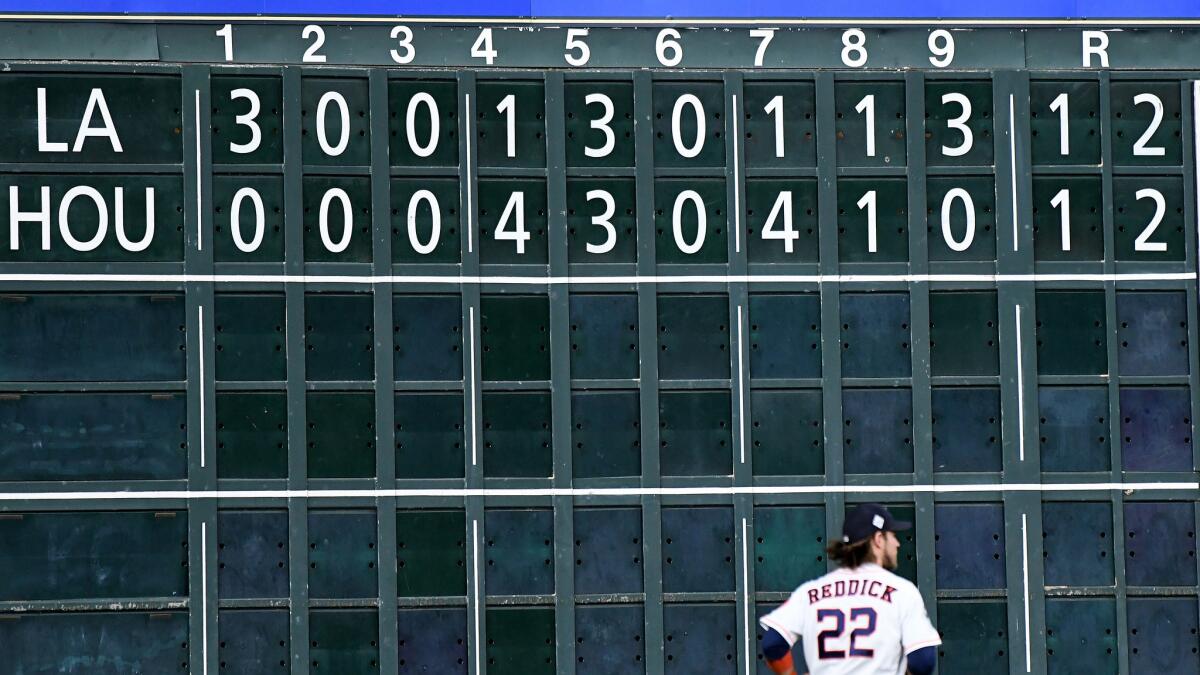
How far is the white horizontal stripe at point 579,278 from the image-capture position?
40.3 feet

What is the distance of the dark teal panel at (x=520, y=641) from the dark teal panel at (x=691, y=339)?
1.65 metres

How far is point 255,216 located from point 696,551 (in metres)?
3.35

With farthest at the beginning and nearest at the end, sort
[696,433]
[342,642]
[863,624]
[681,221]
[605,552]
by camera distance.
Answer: [681,221] → [696,433] → [605,552] → [342,642] → [863,624]

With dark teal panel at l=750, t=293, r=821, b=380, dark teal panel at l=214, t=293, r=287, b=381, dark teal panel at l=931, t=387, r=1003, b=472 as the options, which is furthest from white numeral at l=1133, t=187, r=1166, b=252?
dark teal panel at l=214, t=293, r=287, b=381

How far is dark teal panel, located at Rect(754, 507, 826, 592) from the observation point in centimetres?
1234

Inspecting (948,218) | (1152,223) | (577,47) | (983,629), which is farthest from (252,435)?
(1152,223)

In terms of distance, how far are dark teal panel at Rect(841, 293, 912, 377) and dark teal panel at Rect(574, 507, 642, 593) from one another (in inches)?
65.5

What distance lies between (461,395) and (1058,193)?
390 centimetres

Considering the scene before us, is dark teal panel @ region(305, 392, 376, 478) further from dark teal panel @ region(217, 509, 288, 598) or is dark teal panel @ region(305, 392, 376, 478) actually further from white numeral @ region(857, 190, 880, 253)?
white numeral @ region(857, 190, 880, 253)

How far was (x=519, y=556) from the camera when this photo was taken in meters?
12.3

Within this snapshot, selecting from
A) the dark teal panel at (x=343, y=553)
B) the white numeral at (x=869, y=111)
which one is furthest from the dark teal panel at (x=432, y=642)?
the white numeral at (x=869, y=111)

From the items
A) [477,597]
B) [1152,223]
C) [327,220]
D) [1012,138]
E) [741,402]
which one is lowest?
[477,597]

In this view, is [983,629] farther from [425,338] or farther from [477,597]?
[425,338]

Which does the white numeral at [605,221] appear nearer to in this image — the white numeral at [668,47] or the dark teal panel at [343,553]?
the white numeral at [668,47]
